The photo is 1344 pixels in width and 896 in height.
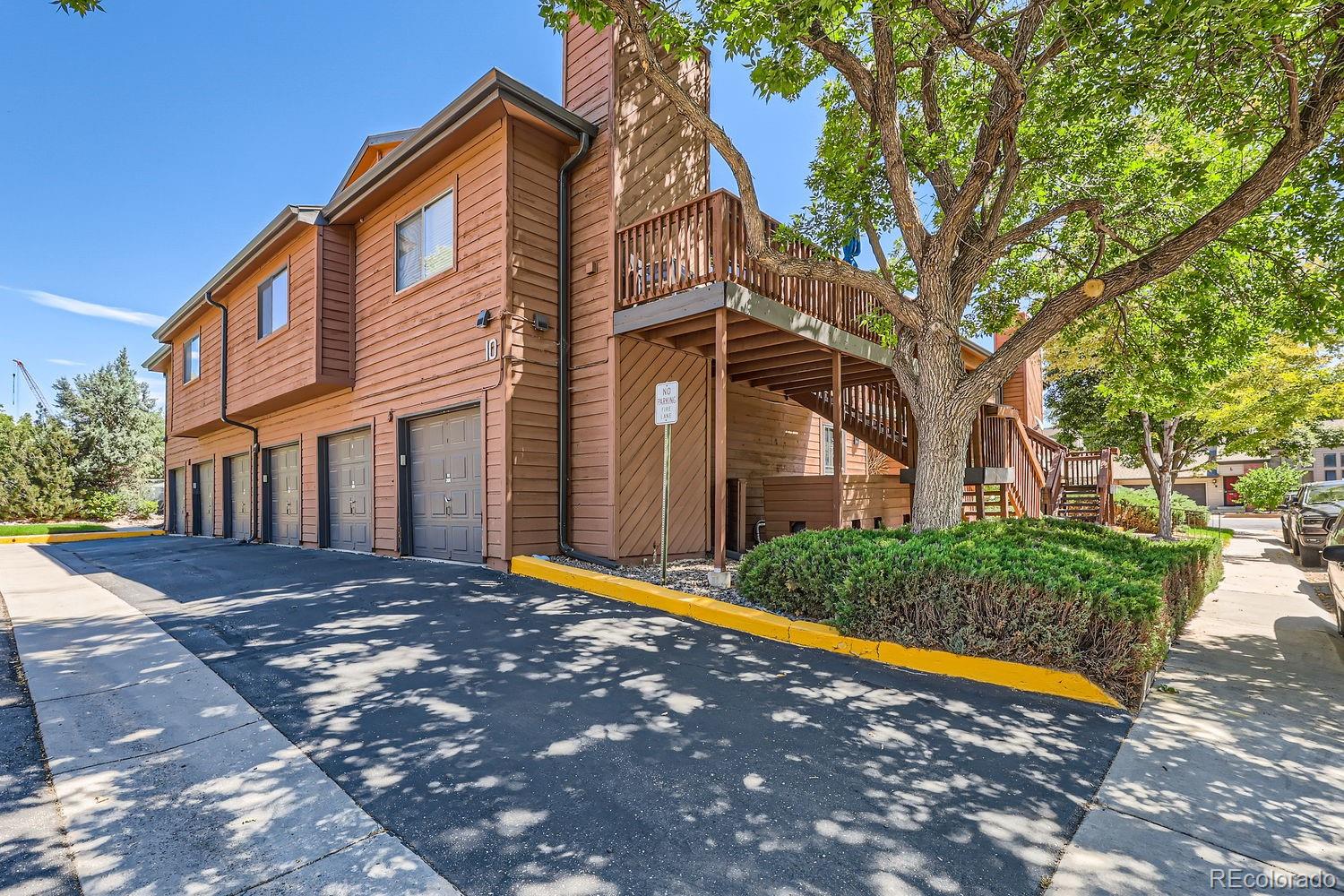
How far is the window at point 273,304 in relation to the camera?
40.6 feet

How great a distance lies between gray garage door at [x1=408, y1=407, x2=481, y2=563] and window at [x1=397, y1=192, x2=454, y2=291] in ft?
7.70

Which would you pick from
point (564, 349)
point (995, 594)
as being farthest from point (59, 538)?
point (995, 594)

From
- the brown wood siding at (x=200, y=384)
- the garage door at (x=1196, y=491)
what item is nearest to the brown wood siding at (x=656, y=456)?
the brown wood siding at (x=200, y=384)

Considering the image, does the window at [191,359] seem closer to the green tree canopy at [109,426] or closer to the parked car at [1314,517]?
the green tree canopy at [109,426]

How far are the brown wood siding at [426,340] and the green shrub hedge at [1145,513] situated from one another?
58.6 ft

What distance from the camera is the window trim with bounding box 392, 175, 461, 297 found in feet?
29.2

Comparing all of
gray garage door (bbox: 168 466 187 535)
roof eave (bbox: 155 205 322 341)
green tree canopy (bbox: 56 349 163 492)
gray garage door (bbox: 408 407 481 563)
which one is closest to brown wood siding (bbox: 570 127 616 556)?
gray garage door (bbox: 408 407 481 563)

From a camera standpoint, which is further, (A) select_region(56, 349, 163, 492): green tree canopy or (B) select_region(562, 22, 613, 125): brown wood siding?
(A) select_region(56, 349, 163, 492): green tree canopy

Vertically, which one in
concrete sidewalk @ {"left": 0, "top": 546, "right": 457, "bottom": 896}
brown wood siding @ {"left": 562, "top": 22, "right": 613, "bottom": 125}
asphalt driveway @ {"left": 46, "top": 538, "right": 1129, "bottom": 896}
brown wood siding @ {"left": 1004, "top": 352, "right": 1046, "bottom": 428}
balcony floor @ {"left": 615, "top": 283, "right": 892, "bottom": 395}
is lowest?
asphalt driveway @ {"left": 46, "top": 538, "right": 1129, "bottom": 896}

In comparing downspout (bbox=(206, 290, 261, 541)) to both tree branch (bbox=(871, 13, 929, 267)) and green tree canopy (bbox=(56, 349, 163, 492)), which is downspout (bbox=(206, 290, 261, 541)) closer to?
tree branch (bbox=(871, 13, 929, 267))

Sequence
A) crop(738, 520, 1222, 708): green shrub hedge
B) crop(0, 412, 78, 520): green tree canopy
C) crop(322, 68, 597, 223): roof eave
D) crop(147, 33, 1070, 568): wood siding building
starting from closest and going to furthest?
crop(738, 520, 1222, 708): green shrub hedge
crop(322, 68, 597, 223): roof eave
crop(147, 33, 1070, 568): wood siding building
crop(0, 412, 78, 520): green tree canopy

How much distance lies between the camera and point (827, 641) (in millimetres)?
4812

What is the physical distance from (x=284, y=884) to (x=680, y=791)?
1.47 metres

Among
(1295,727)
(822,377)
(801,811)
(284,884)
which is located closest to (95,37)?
(822,377)
